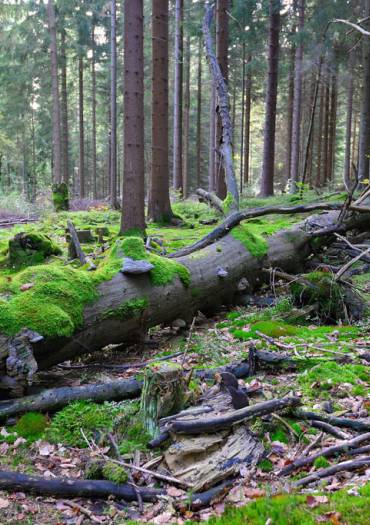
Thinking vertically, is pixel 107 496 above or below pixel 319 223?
below

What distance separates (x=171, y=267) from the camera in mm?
6078

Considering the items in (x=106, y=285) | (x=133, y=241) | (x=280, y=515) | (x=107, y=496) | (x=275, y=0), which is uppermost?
(x=275, y=0)

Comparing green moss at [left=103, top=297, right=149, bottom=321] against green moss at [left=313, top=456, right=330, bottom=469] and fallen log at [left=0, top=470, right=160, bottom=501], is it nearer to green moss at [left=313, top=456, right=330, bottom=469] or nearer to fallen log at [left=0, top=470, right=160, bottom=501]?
fallen log at [left=0, top=470, right=160, bottom=501]

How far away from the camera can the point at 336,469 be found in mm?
2861

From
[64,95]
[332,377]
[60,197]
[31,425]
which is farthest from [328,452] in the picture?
[64,95]

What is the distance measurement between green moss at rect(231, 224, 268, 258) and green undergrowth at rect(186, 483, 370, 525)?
16.9 ft

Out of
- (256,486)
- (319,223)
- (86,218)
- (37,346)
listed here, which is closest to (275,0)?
(86,218)

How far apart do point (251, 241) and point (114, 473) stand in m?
5.12

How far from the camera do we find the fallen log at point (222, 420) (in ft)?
10.9

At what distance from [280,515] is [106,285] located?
11.1 ft

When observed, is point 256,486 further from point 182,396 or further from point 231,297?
point 231,297

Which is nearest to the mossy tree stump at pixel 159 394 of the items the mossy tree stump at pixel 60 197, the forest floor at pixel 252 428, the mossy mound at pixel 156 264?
the forest floor at pixel 252 428

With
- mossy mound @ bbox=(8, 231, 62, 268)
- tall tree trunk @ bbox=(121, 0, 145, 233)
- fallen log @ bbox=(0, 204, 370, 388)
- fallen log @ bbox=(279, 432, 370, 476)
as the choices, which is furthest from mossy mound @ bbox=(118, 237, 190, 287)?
tall tree trunk @ bbox=(121, 0, 145, 233)

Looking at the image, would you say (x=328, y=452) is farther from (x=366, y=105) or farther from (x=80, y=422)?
(x=366, y=105)
